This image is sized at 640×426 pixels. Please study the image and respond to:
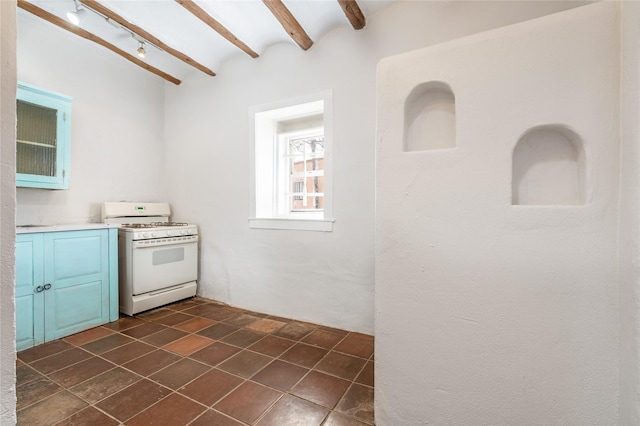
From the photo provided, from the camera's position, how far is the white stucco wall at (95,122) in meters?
2.81

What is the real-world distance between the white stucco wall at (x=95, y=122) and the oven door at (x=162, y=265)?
2.91 ft

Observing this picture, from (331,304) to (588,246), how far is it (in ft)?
6.67

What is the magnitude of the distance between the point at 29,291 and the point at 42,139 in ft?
4.60

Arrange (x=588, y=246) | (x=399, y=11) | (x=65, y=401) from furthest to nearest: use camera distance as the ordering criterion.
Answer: (x=399, y=11)
(x=65, y=401)
(x=588, y=246)

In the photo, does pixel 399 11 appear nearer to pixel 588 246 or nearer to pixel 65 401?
pixel 588 246

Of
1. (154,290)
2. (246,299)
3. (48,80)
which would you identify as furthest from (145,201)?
(246,299)

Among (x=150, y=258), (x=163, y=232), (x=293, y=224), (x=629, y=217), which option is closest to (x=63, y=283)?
(x=150, y=258)

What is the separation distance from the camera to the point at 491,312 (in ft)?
4.18

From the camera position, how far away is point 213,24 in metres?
2.59

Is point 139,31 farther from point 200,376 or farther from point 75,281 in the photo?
point 200,376

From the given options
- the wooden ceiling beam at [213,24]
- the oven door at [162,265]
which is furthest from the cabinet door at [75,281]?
the wooden ceiling beam at [213,24]

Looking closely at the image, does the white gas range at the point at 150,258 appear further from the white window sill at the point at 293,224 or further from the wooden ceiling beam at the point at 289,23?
the wooden ceiling beam at the point at 289,23

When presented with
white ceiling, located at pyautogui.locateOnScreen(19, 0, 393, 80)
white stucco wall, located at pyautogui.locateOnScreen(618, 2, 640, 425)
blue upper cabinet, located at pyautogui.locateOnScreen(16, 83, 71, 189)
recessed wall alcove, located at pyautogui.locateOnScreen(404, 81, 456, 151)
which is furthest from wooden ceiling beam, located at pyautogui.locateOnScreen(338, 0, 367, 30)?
blue upper cabinet, located at pyautogui.locateOnScreen(16, 83, 71, 189)

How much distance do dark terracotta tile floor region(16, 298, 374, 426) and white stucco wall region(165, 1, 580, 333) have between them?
1.46 ft
